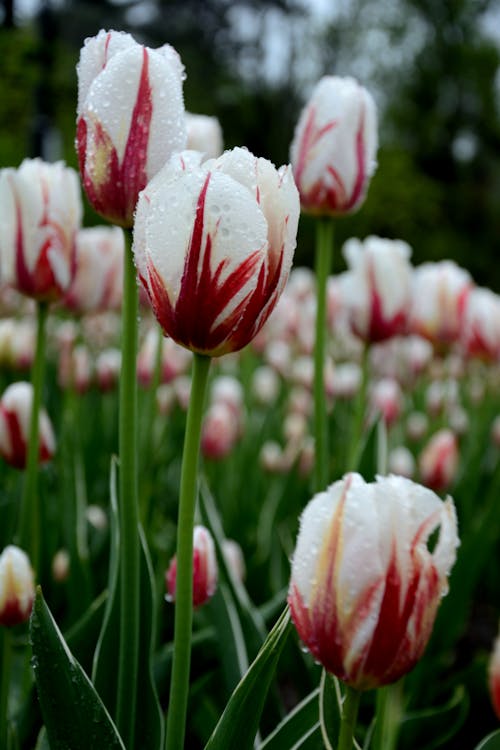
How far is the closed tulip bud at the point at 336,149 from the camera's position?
3.59 ft

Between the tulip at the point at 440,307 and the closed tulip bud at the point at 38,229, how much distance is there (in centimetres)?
124

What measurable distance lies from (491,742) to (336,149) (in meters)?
0.68

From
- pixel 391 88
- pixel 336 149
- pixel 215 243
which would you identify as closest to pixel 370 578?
pixel 215 243

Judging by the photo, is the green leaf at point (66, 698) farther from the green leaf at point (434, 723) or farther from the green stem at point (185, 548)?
the green leaf at point (434, 723)

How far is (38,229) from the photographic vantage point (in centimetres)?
100

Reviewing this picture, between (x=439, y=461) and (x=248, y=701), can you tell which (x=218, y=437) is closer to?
(x=439, y=461)

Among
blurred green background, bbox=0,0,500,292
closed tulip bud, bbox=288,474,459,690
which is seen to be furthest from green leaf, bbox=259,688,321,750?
blurred green background, bbox=0,0,500,292

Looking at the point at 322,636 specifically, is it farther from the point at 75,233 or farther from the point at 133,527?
the point at 75,233

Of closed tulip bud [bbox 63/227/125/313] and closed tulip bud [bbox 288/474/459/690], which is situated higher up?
closed tulip bud [bbox 63/227/125/313]

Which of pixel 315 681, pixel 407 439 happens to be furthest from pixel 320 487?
pixel 407 439

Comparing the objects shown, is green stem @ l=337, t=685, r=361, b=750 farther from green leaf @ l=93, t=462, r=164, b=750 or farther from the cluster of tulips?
green leaf @ l=93, t=462, r=164, b=750

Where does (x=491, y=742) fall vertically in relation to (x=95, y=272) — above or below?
below

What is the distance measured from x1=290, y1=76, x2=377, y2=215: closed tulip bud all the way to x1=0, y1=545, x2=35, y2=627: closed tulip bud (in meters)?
0.52

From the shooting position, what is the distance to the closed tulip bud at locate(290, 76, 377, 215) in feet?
3.59
